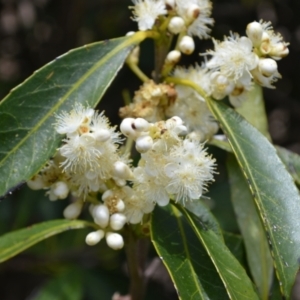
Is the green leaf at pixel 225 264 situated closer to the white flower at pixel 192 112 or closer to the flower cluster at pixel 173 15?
the white flower at pixel 192 112

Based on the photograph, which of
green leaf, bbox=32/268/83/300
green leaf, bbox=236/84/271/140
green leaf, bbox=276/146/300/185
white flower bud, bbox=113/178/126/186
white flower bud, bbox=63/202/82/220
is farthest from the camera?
green leaf, bbox=32/268/83/300

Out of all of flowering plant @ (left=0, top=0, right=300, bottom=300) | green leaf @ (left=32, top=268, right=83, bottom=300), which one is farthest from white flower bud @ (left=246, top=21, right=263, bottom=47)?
green leaf @ (left=32, top=268, right=83, bottom=300)

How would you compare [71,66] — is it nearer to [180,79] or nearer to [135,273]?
[180,79]

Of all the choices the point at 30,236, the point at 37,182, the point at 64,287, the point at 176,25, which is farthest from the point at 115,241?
the point at 64,287

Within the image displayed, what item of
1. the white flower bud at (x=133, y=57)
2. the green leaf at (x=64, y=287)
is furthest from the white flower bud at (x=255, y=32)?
the green leaf at (x=64, y=287)

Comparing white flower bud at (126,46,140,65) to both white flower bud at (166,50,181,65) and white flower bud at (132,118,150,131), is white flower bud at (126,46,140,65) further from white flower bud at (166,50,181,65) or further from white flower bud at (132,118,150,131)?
white flower bud at (132,118,150,131)

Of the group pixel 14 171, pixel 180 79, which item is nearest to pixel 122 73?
pixel 180 79
